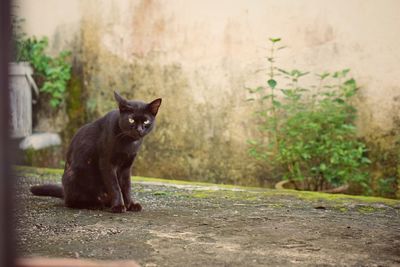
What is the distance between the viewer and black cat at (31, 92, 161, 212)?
3805 millimetres

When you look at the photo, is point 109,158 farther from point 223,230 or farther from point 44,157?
point 44,157

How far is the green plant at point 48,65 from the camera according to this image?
623 centimetres

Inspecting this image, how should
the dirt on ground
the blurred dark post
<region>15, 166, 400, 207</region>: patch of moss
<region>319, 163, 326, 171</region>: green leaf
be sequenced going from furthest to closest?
<region>319, 163, 326, 171</region>: green leaf → <region>15, 166, 400, 207</region>: patch of moss → the dirt on ground → the blurred dark post

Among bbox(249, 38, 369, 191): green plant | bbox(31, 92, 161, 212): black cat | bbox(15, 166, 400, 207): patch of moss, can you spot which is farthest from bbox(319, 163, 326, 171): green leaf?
bbox(31, 92, 161, 212): black cat

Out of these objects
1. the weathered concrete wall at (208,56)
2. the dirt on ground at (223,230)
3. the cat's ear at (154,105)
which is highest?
the weathered concrete wall at (208,56)

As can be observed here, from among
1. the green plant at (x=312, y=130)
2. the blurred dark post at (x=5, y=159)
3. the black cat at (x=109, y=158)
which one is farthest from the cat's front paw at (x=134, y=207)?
the blurred dark post at (x=5, y=159)

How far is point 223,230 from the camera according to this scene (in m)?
3.44

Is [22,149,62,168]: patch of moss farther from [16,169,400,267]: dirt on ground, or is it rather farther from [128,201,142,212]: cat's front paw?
[128,201,142,212]: cat's front paw

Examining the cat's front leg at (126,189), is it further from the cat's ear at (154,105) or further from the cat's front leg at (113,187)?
the cat's ear at (154,105)

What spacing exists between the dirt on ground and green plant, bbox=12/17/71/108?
1.79 metres

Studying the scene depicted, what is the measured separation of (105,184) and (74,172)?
0.22 m

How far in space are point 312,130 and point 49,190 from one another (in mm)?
2275

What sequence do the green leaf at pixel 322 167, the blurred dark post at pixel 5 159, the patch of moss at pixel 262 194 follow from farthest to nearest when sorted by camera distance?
the green leaf at pixel 322 167, the patch of moss at pixel 262 194, the blurred dark post at pixel 5 159

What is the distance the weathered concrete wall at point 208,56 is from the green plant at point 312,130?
13cm
